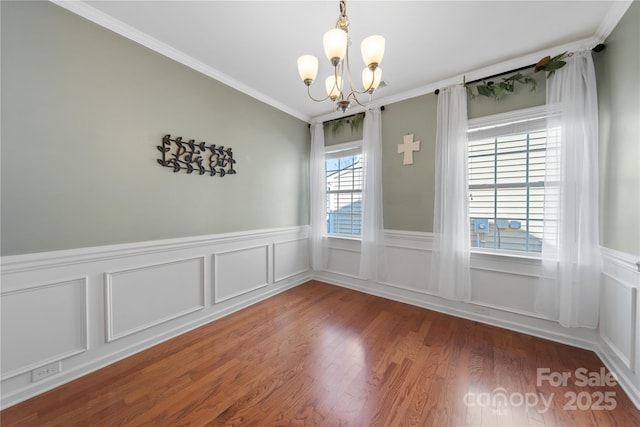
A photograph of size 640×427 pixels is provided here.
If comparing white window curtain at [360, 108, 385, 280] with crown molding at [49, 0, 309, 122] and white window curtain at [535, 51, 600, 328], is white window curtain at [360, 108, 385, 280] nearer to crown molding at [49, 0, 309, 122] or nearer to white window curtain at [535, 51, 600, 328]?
crown molding at [49, 0, 309, 122]

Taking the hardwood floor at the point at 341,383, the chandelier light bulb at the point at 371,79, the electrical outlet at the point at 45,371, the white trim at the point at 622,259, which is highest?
the chandelier light bulb at the point at 371,79

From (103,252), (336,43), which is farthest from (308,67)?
(103,252)

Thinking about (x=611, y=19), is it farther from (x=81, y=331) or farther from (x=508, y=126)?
(x=81, y=331)

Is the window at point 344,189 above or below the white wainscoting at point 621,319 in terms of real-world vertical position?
above

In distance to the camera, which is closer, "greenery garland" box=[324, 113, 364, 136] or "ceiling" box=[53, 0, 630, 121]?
"ceiling" box=[53, 0, 630, 121]

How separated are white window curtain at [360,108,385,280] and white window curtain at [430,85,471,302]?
0.69 meters

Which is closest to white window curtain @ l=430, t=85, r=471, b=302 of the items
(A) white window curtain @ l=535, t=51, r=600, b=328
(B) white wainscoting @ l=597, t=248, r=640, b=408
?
(A) white window curtain @ l=535, t=51, r=600, b=328

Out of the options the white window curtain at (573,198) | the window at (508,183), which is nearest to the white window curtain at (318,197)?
the window at (508,183)

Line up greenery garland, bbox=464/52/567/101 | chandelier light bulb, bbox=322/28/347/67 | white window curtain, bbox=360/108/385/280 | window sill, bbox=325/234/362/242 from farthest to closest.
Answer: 1. window sill, bbox=325/234/362/242
2. white window curtain, bbox=360/108/385/280
3. greenery garland, bbox=464/52/567/101
4. chandelier light bulb, bbox=322/28/347/67

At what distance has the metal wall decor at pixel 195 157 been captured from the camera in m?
2.13

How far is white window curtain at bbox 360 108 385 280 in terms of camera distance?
3049 mm

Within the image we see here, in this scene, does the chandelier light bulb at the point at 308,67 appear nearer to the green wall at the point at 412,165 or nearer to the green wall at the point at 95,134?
the green wall at the point at 95,134

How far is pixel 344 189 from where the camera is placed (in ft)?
11.7

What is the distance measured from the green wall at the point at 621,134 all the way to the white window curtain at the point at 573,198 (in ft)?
Result: 0.21
